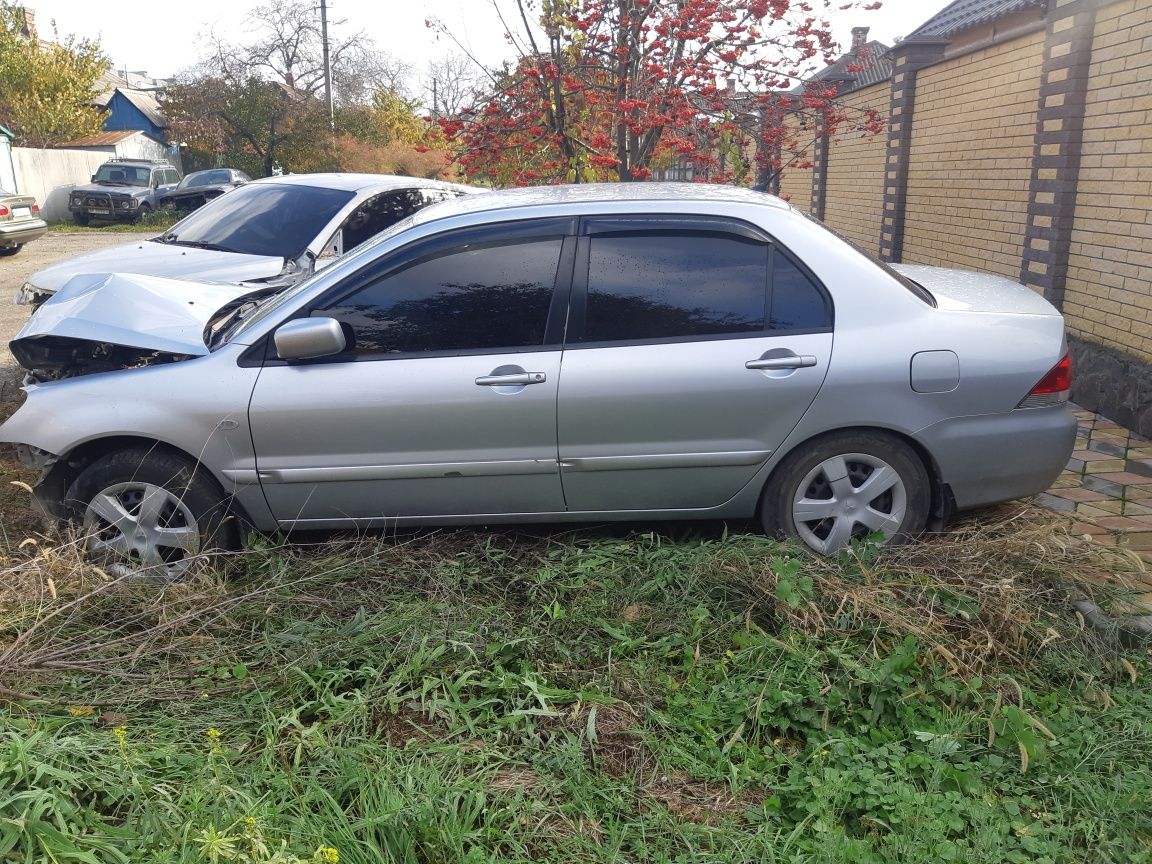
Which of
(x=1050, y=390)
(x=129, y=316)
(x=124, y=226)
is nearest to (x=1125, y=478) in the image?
(x=1050, y=390)

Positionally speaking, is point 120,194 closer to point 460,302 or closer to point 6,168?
point 6,168

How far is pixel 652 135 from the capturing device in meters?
8.95

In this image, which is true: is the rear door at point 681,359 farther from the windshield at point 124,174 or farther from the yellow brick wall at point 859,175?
the windshield at point 124,174

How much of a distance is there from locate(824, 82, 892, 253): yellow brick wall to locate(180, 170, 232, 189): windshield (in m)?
19.7

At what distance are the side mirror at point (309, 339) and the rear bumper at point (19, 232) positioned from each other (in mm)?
16694

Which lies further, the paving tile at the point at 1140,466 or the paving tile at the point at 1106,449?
the paving tile at the point at 1106,449

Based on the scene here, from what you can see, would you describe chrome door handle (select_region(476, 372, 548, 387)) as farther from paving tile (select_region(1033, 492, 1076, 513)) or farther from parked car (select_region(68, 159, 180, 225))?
parked car (select_region(68, 159, 180, 225))

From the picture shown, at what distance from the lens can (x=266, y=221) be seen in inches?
289

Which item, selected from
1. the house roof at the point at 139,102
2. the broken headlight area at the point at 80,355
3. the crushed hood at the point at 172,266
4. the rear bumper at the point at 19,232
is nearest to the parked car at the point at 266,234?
the crushed hood at the point at 172,266

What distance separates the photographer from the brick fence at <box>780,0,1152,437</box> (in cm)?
636

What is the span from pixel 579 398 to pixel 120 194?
88.0ft

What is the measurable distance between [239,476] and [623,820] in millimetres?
2304

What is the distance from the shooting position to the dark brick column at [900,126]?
11.2 m

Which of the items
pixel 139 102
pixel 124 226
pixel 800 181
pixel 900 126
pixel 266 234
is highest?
pixel 139 102
